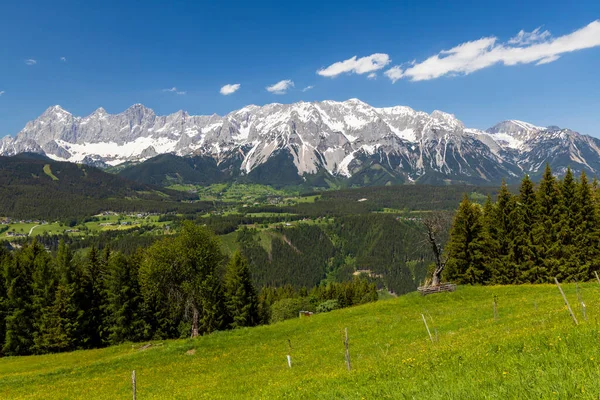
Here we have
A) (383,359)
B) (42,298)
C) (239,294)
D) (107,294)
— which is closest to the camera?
(383,359)

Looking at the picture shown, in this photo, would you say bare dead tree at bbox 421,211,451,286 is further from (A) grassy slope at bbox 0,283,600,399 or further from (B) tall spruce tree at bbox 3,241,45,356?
(B) tall spruce tree at bbox 3,241,45,356

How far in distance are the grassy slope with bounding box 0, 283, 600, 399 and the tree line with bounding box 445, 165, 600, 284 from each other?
1222 cm

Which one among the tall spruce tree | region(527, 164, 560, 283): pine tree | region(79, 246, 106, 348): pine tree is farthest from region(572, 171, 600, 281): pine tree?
the tall spruce tree

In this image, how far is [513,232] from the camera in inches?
A: 2313

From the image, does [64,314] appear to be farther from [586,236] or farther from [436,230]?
[586,236]

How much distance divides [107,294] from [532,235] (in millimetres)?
71818

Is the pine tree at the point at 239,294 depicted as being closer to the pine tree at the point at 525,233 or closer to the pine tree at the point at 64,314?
the pine tree at the point at 64,314

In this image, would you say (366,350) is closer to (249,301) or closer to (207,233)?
(207,233)

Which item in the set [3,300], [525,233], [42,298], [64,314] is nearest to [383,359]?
[525,233]

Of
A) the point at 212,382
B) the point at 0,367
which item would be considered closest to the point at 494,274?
the point at 212,382

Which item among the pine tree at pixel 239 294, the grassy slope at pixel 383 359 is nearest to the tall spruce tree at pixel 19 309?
the grassy slope at pixel 383 359

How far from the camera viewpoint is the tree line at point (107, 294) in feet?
175

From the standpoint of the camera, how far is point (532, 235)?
56.5 metres

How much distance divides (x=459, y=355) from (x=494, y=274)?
51588mm
